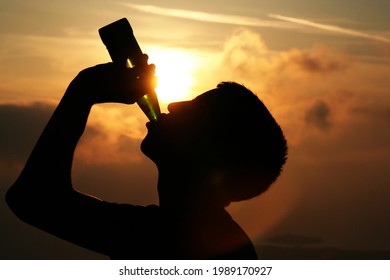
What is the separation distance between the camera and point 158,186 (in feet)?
8.17

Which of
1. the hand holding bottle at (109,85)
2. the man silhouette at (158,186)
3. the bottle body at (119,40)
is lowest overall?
the man silhouette at (158,186)

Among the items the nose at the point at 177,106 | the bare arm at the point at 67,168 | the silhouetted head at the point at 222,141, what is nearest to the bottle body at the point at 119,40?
the nose at the point at 177,106

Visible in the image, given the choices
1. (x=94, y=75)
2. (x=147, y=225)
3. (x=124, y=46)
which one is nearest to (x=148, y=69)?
(x=94, y=75)

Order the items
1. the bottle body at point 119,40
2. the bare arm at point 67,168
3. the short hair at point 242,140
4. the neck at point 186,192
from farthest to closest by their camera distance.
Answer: the bottle body at point 119,40 → the short hair at point 242,140 → the neck at point 186,192 → the bare arm at point 67,168

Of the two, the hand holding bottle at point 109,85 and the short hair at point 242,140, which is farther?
the short hair at point 242,140

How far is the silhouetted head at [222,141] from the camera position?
98.7 inches

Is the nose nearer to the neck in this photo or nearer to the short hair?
the short hair

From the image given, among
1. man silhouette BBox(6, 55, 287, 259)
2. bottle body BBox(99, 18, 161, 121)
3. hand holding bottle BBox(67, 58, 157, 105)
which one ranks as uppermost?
bottle body BBox(99, 18, 161, 121)

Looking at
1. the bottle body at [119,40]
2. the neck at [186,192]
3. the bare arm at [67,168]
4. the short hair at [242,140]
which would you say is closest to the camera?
the bare arm at [67,168]

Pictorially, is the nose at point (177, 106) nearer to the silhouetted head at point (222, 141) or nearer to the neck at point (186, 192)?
the silhouetted head at point (222, 141)

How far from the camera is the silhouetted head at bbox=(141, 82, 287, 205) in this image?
2.51 meters

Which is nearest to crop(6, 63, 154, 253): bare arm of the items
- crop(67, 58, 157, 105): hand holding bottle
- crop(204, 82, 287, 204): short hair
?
crop(67, 58, 157, 105): hand holding bottle

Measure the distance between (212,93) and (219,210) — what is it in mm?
503

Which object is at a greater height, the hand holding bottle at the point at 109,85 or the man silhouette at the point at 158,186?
the hand holding bottle at the point at 109,85
